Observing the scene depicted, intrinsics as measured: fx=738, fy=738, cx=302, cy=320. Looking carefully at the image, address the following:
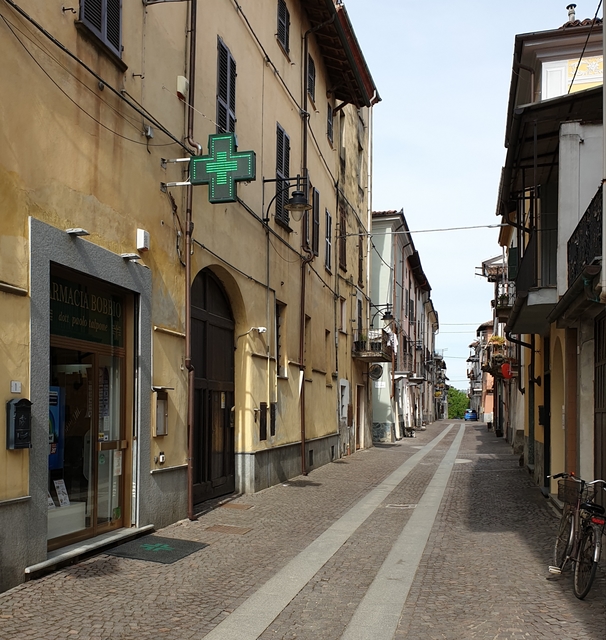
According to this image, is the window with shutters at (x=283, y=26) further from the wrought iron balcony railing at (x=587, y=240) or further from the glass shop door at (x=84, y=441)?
the glass shop door at (x=84, y=441)

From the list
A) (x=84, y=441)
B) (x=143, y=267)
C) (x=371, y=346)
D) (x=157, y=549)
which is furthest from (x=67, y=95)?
(x=371, y=346)

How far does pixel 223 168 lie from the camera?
9625mm

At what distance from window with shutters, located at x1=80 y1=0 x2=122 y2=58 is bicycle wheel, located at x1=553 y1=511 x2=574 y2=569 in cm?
671

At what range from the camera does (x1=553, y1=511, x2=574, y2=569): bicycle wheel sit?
22.7ft

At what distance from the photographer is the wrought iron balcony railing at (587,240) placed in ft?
26.6

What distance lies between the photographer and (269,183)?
14.1 m

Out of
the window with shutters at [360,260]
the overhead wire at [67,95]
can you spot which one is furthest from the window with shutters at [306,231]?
the overhead wire at [67,95]

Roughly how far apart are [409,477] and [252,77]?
363 inches

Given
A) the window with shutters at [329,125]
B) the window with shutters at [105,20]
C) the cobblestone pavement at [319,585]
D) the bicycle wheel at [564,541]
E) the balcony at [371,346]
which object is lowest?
the cobblestone pavement at [319,585]

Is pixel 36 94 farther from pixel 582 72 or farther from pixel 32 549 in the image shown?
pixel 582 72

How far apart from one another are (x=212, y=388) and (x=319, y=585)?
5321 millimetres

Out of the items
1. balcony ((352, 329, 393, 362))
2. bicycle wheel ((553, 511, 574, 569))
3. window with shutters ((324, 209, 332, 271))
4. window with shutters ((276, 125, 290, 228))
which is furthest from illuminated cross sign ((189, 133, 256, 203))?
balcony ((352, 329, 393, 362))

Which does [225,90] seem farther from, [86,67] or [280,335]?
[280,335]

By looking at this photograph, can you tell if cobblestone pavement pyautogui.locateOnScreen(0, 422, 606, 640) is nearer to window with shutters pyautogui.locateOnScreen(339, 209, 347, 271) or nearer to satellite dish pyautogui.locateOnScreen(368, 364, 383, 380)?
window with shutters pyautogui.locateOnScreen(339, 209, 347, 271)
